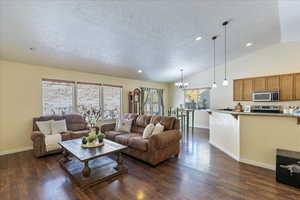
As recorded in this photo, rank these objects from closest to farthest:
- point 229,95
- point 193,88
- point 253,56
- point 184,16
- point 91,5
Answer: point 91,5
point 184,16
point 253,56
point 229,95
point 193,88

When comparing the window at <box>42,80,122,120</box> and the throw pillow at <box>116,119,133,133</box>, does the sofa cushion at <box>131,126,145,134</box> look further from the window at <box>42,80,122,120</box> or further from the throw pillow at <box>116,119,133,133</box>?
the window at <box>42,80,122,120</box>

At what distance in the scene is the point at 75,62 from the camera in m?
4.13

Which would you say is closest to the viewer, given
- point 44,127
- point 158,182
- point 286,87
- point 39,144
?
point 158,182

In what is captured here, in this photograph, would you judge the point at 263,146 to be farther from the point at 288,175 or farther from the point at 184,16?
the point at 184,16

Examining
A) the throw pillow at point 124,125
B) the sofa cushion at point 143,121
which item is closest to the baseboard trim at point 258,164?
the sofa cushion at point 143,121

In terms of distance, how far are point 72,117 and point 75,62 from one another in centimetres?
171

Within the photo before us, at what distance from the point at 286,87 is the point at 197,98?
331cm

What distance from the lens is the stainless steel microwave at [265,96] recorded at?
4.82 m

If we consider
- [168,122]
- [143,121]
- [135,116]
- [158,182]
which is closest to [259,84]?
[168,122]

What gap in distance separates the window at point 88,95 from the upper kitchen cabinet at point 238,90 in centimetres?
567

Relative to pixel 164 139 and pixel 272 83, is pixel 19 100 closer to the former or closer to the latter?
pixel 164 139

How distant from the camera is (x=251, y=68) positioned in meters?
5.46

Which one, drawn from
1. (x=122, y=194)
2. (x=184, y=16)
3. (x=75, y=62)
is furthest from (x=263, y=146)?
(x=75, y=62)

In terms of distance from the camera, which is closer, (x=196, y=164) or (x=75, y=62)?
(x=196, y=164)
